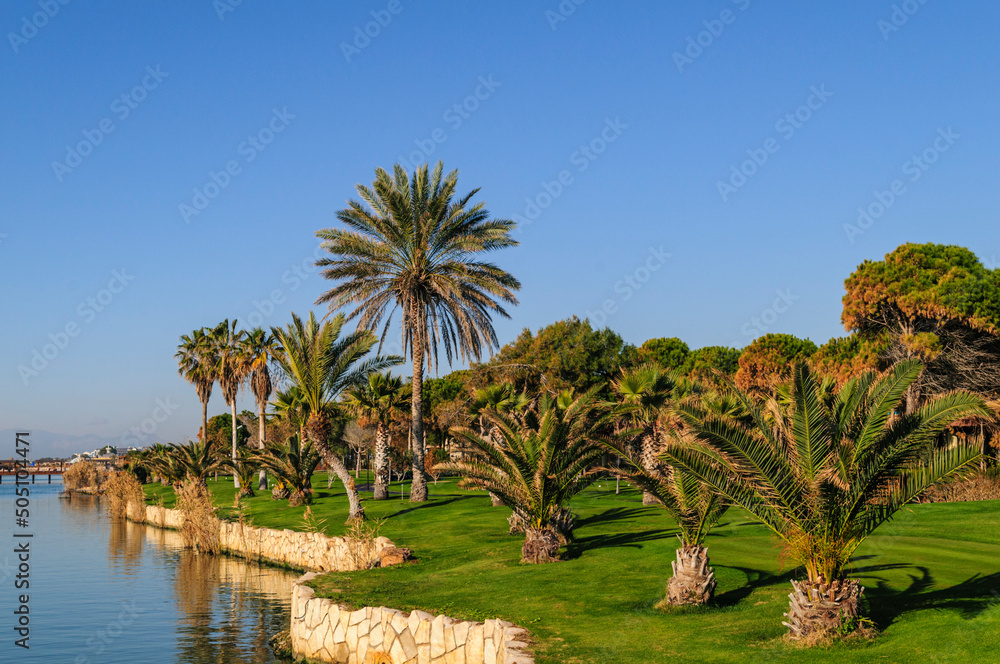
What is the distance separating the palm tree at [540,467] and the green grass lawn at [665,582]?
96cm

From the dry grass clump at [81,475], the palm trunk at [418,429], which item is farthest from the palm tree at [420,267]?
the dry grass clump at [81,475]

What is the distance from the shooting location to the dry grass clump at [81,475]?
302ft

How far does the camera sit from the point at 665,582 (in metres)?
15.9

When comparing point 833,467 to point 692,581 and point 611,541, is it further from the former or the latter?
point 611,541

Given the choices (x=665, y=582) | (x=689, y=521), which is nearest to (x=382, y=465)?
(x=665, y=582)

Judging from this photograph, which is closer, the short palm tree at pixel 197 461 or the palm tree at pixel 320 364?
the palm tree at pixel 320 364

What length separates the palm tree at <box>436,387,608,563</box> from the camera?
19391 millimetres

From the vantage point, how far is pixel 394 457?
51.8m

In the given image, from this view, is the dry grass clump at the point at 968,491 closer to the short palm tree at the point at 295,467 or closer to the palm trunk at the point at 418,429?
the palm trunk at the point at 418,429

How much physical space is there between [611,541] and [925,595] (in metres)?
9.19

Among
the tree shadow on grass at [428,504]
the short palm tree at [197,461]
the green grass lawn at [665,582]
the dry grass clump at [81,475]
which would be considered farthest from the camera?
the dry grass clump at [81,475]

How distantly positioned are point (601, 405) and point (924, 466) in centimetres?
1181

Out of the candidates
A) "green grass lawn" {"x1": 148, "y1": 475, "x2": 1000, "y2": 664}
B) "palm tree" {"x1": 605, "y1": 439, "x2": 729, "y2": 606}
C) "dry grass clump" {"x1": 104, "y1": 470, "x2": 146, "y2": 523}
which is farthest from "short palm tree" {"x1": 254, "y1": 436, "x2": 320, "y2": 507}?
"palm tree" {"x1": 605, "y1": 439, "x2": 729, "y2": 606}

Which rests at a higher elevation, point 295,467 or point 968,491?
point 295,467
